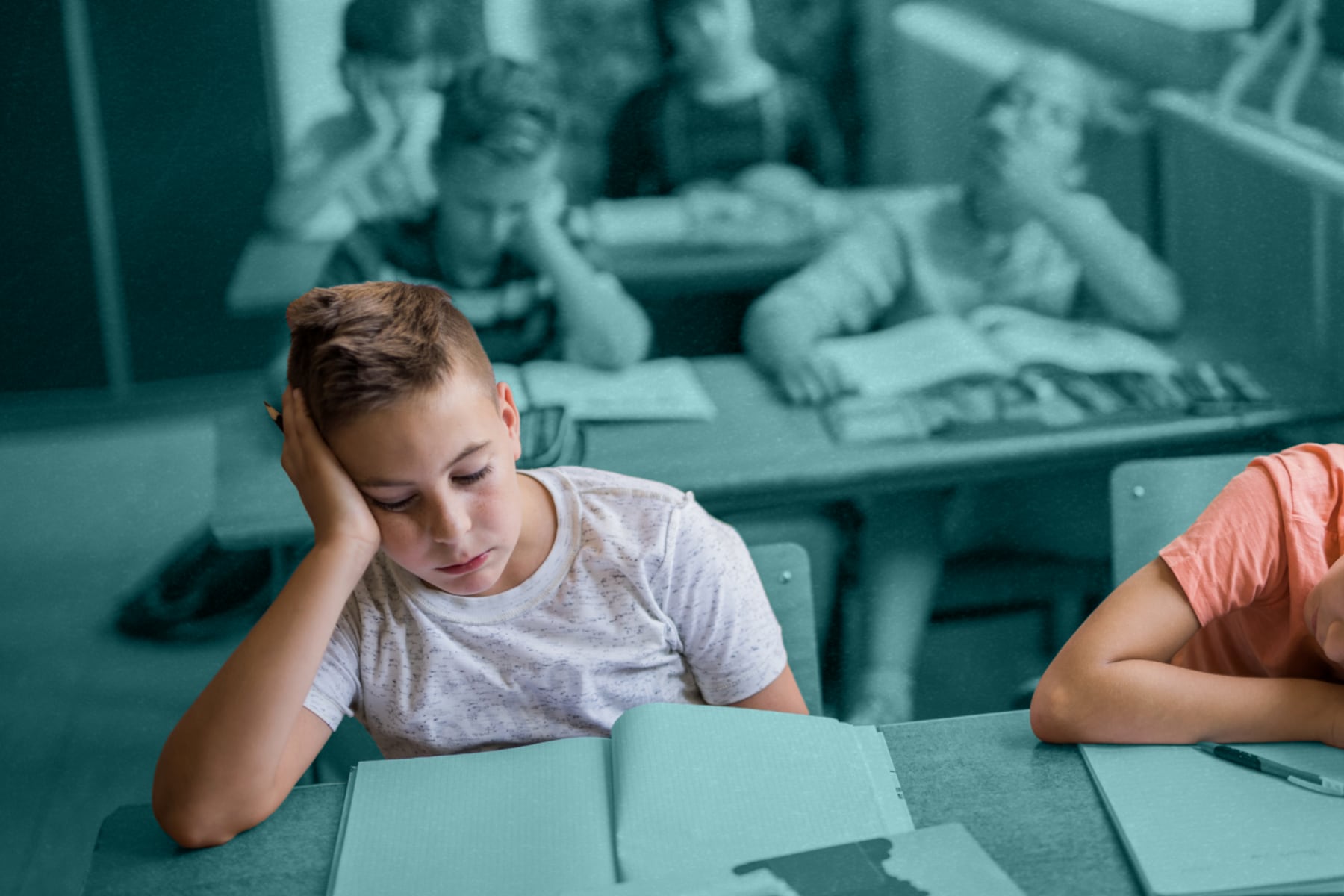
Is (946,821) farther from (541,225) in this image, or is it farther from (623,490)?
(541,225)

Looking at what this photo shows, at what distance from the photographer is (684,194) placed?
5.09 ft

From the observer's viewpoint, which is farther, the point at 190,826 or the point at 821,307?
the point at 821,307

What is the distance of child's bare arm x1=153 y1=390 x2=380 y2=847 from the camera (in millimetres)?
759

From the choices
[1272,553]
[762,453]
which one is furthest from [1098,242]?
[1272,553]

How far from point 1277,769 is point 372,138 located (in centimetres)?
124

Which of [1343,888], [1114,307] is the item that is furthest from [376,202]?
[1343,888]

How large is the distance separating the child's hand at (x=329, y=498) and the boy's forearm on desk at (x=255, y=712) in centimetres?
1

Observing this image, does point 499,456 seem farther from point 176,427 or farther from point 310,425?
point 176,427

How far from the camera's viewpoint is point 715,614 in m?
0.99

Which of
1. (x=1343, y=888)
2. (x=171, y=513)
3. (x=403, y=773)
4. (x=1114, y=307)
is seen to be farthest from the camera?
(x=1114, y=307)

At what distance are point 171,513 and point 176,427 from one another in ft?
0.40

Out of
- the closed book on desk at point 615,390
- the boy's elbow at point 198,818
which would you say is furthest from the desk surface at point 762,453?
the boy's elbow at point 198,818

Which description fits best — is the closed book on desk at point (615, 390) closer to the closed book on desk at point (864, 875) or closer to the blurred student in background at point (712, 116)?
the blurred student in background at point (712, 116)

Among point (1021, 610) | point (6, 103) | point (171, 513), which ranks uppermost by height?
point (6, 103)
